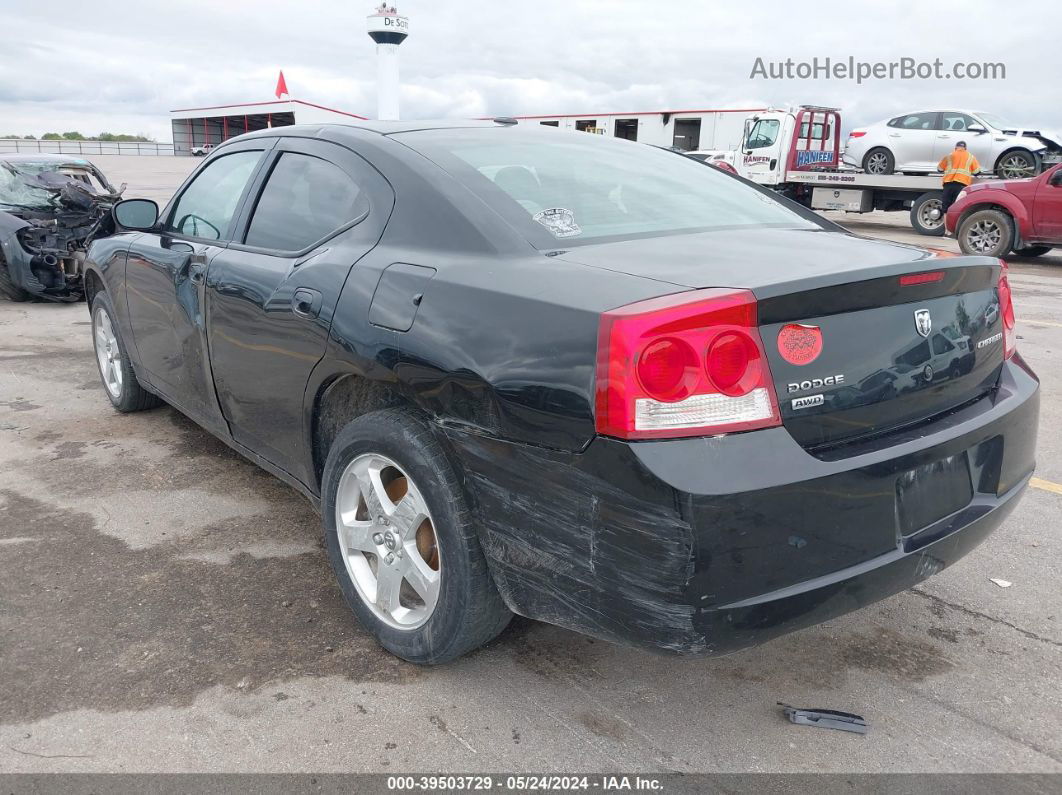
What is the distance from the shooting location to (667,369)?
1875mm

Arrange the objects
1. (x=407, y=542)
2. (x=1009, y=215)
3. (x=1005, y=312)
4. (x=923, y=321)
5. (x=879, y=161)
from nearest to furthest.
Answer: (x=923, y=321) → (x=407, y=542) → (x=1005, y=312) → (x=1009, y=215) → (x=879, y=161)

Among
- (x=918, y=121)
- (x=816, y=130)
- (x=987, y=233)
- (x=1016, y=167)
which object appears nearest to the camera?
(x=987, y=233)

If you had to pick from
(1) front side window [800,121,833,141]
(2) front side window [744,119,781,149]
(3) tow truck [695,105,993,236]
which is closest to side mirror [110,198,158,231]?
(3) tow truck [695,105,993,236]

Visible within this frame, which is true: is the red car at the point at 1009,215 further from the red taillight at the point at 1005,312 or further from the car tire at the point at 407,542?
the car tire at the point at 407,542

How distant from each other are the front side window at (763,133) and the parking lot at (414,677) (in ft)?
65.0

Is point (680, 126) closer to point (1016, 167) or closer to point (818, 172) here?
point (818, 172)

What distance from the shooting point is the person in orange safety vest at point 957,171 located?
16.7 m

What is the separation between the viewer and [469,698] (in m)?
2.46

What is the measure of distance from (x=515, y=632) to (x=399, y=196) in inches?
56.4

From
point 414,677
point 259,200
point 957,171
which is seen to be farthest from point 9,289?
point 957,171

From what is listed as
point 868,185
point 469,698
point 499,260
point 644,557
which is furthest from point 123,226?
point 868,185

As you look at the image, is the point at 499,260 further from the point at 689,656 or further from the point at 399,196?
the point at 689,656

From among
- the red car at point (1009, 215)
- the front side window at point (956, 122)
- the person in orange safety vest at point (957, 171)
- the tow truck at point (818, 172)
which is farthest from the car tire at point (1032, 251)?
the front side window at point (956, 122)

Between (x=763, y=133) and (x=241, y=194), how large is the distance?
20.7m
